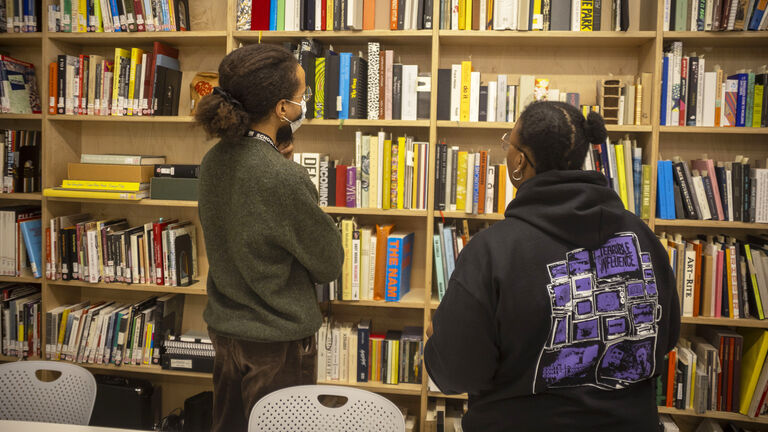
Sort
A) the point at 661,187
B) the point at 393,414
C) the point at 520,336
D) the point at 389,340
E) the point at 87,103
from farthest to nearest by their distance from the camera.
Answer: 1. the point at 87,103
2. the point at 389,340
3. the point at 661,187
4. the point at 393,414
5. the point at 520,336

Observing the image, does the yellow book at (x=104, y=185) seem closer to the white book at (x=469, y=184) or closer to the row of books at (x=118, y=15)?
the row of books at (x=118, y=15)

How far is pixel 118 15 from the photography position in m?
2.53

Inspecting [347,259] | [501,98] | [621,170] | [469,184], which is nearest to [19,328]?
[347,259]

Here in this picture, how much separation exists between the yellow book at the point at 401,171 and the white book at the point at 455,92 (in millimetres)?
252

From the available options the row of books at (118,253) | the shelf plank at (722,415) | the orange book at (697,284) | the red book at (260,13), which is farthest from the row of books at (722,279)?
the row of books at (118,253)

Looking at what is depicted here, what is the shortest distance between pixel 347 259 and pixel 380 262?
147 millimetres

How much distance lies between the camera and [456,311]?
110 centimetres

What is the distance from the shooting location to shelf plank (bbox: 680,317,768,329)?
2195mm

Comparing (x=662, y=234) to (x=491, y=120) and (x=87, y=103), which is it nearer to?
(x=491, y=120)

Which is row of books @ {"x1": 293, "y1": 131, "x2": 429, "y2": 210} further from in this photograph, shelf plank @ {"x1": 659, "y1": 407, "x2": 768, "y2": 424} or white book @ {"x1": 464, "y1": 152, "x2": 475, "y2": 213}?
shelf plank @ {"x1": 659, "y1": 407, "x2": 768, "y2": 424}

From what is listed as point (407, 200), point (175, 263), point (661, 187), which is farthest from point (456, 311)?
point (175, 263)

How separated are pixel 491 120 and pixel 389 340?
1.08m

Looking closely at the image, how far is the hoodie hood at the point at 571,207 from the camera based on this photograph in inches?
42.7

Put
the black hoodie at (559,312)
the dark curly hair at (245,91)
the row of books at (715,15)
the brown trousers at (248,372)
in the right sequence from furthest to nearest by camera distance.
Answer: the row of books at (715,15)
the brown trousers at (248,372)
the dark curly hair at (245,91)
the black hoodie at (559,312)
